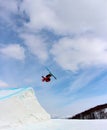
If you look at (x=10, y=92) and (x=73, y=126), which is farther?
(x=10, y=92)

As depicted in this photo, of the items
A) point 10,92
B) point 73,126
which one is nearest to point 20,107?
point 10,92

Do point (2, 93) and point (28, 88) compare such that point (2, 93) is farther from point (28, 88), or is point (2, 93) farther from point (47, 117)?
point (47, 117)

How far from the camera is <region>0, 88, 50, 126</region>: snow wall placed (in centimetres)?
1158

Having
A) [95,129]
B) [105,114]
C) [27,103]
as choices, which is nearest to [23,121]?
[27,103]

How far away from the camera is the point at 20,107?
12484mm

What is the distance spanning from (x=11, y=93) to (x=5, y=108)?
3.20ft

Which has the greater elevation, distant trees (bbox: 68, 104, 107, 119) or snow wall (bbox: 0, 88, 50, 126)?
snow wall (bbox: 0, 88, 50, 126)

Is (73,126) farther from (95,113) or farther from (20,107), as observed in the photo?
(20,107)

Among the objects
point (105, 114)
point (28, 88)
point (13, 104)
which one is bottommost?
point (105, 114)

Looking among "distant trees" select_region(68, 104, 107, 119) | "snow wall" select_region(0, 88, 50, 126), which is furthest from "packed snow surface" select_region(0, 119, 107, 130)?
"distant trees" select_region(68, 104, 107, 119)

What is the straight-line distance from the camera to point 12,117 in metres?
11.7

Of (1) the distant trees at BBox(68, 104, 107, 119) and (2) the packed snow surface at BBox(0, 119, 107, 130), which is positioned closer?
(2) the packed snow surface at BBox(0, 119, 107, 130)

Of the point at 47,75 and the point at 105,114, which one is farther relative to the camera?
the point at 105,114

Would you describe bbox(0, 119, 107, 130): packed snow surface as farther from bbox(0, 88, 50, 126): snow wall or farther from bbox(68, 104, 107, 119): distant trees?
bbox(68, 104, 107, 119): distant trees
